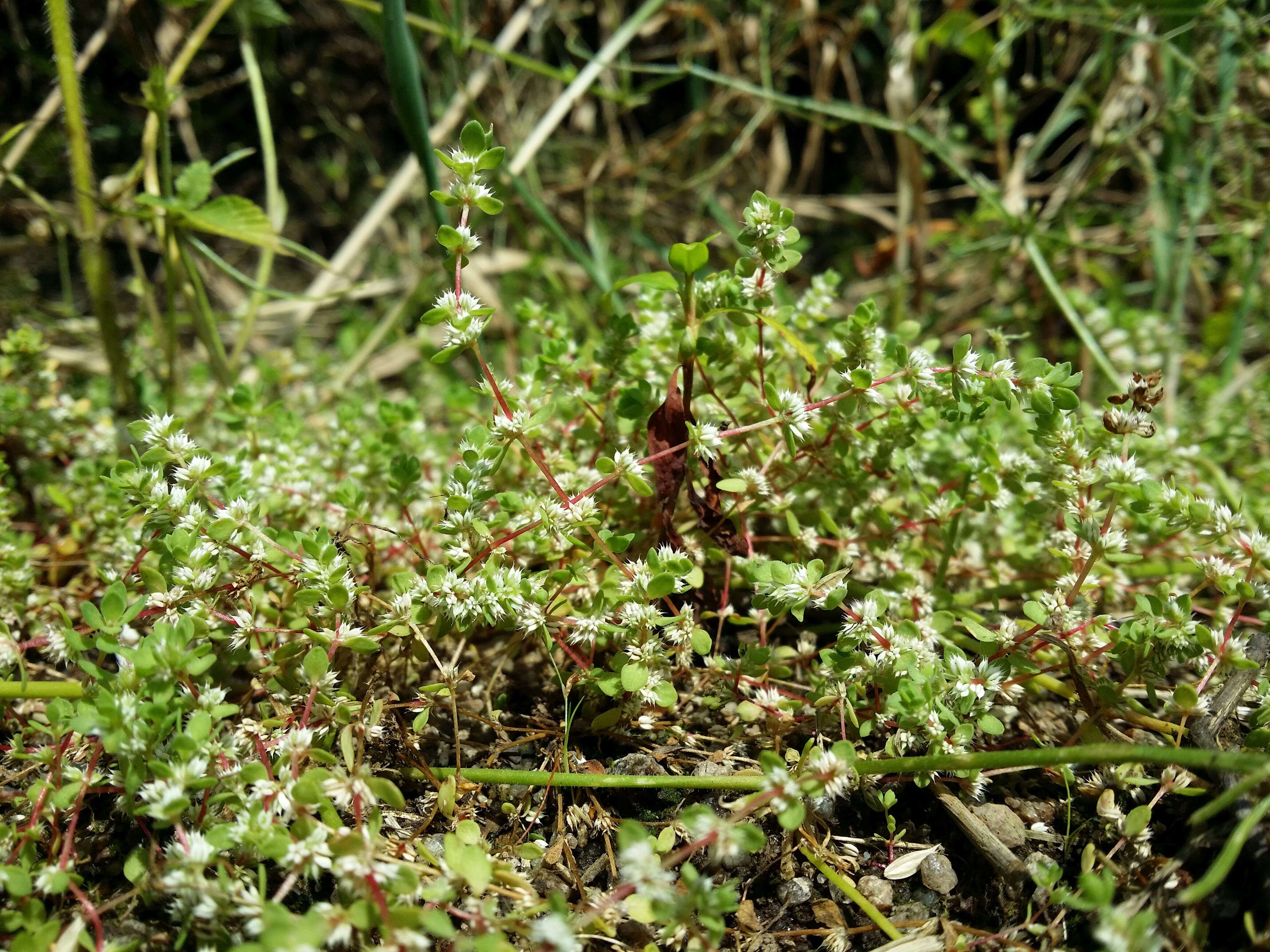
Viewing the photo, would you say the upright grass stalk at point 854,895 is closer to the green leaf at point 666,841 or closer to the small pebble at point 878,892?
the small pebble at point 878,892

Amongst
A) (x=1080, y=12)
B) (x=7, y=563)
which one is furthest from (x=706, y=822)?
(x=1080, y=12)

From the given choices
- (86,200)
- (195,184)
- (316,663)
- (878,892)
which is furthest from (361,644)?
(86,200)

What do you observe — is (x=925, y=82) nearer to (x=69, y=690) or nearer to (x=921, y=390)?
(x=921, y=390)

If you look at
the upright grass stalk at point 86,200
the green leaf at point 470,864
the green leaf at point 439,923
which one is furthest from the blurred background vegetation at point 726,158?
the green leaf at point 439,923

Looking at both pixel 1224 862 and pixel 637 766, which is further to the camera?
pixel 637 766

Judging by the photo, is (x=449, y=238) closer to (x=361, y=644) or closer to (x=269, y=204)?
(x=361, y=644)
